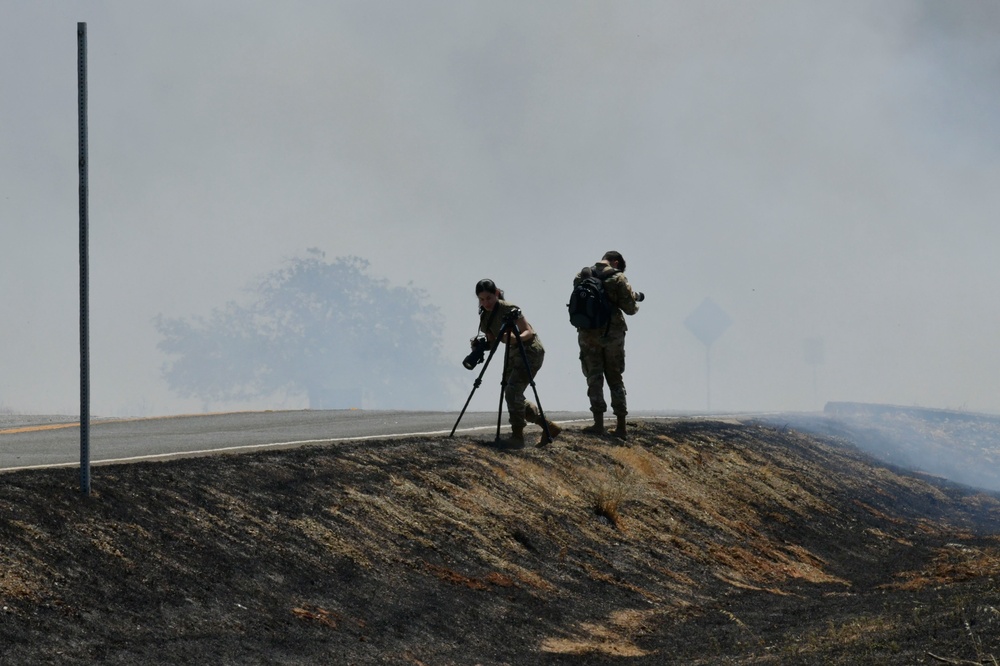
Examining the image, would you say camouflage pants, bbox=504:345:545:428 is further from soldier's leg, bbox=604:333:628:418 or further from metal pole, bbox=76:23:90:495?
metal pole, bbox=76:23:90:495

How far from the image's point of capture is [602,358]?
1716cm

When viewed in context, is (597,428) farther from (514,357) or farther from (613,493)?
(514,357)

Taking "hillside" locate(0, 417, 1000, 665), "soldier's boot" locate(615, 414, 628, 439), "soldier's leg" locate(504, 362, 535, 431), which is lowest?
"hillside" locate(0, 417, 1000, 665)

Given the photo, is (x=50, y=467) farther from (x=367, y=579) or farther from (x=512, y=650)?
(x=512, y=650)

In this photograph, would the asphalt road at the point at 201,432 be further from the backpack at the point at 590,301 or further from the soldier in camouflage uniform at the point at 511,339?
the backpack at the point at 590,301

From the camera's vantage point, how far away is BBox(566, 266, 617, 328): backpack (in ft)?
54.2

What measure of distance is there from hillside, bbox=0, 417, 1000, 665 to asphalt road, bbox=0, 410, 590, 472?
1.44m

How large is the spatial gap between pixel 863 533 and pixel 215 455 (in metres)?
10.7

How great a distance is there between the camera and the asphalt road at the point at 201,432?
45.4ft

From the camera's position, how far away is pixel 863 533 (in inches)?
762

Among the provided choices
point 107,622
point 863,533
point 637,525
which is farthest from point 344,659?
point 863,533

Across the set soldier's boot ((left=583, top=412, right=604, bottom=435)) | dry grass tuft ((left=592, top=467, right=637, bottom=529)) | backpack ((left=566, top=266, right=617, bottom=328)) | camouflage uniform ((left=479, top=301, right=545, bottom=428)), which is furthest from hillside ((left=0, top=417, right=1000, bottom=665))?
backpack ((left=566, top=266, right=617, bottom=328))

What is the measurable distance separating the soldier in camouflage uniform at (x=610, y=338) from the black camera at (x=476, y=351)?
6.84ft

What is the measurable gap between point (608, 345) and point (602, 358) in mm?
243
